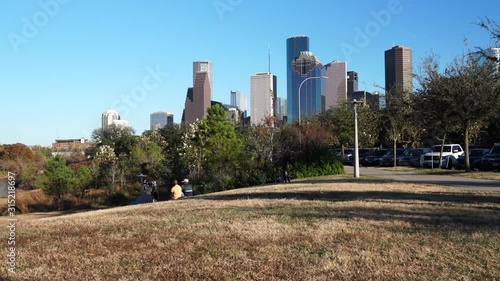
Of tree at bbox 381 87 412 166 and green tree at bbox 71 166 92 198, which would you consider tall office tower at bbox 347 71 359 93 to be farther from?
green tree at bbox 71 166 92 198

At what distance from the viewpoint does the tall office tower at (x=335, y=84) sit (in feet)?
180

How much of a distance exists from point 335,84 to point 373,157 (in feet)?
56.5

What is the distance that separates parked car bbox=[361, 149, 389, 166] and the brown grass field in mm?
34374

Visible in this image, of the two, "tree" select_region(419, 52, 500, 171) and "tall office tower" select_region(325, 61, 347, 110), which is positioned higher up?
"tall office tower" select_region(325, 61, 347, 110)

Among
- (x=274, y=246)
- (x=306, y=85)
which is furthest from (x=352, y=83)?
(x=274, y=246)

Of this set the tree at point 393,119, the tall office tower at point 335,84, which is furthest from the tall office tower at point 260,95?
the tree at point 393,119

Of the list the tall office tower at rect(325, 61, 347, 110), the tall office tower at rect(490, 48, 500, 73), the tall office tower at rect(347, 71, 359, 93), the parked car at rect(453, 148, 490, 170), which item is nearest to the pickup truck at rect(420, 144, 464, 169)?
the parked car at rect(453, 148, 490, 170)

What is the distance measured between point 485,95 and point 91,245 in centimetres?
2223

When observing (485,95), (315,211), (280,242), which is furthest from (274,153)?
(280,242)

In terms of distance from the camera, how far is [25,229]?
30.0 feet

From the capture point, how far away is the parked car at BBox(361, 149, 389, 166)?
145 ft

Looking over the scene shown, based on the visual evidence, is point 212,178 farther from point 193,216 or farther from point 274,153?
point 193,216

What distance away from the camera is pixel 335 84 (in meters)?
59.5

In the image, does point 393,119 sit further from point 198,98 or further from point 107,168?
point 198,98
